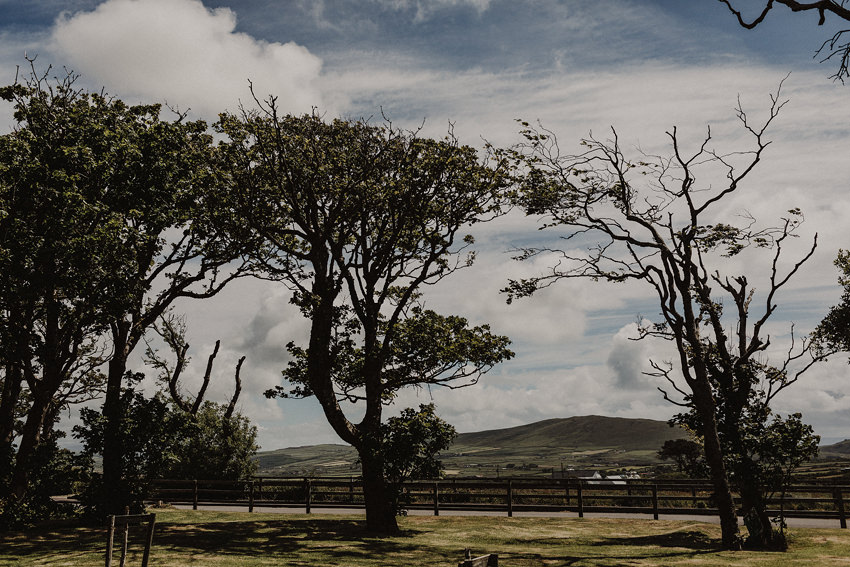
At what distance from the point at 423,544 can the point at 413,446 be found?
326 centimetres

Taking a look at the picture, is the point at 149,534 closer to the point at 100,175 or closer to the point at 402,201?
the point at 100,175

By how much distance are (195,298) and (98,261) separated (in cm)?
769

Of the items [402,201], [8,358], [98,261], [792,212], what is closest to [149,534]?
[98,261]

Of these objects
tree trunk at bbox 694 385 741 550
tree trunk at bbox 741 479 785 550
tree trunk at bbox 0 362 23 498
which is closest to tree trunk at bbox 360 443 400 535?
tree trunk at bbox 694 385 741 550

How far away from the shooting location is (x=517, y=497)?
97.2 ft

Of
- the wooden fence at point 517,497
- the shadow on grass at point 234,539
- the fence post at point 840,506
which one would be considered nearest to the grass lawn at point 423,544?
the shadow on grass at point 234,539

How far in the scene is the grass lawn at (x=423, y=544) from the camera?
15406 mm

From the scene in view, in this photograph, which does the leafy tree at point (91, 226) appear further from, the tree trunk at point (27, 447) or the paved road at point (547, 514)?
the paved road at point (547, 514)

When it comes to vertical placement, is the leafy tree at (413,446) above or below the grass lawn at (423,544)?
above

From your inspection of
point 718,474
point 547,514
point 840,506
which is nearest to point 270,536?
point 547,514

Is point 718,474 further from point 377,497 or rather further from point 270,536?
point 270,536

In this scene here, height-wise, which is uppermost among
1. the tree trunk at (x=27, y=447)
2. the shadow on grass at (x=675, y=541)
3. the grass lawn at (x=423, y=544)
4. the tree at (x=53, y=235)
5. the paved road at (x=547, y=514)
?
the tree at (x=53, y=235)

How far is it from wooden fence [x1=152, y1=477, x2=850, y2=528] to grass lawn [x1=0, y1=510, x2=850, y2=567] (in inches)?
105

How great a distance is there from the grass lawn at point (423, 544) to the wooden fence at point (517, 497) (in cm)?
266
